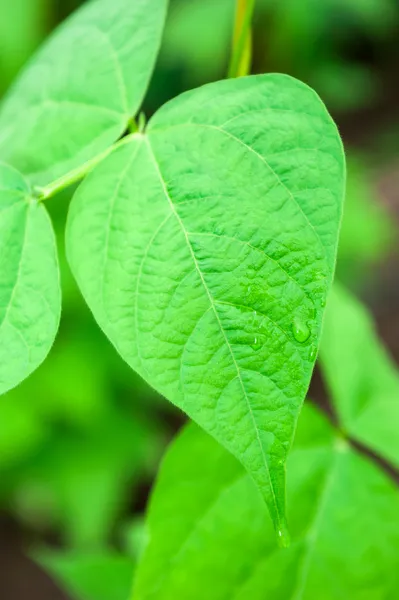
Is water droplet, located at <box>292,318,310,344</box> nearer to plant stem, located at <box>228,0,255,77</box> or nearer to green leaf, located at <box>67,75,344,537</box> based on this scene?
green leaf, located at <box>67,75,344,537</box>

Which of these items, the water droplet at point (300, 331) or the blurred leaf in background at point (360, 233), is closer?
the water droplet at point (300, 331)

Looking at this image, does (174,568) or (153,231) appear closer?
(153,231)

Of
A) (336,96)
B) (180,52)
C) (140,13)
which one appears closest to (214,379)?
(140,13)

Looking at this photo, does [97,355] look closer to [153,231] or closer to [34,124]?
[34,124]

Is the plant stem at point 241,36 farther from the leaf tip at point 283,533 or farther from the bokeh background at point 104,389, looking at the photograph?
the bokeh background at point 104,389

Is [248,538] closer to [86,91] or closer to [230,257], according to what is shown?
[230,257]

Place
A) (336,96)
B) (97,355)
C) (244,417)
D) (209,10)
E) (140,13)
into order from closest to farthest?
(244,417), (140,13), (97,355), (209,10), (336,96)

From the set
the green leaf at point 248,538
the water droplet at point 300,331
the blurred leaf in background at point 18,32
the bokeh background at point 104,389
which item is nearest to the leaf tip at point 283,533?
the water droplet at point 300,331
